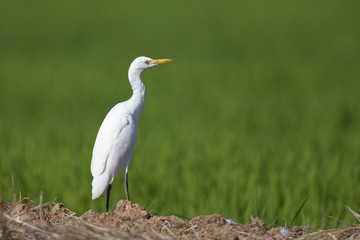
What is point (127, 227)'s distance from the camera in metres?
2.74

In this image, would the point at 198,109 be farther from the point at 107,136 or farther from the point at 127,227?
the point at 127,227

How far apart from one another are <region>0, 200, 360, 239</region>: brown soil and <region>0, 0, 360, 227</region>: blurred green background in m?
0.41

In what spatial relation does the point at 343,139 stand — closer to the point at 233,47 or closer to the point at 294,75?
the point at 294,75

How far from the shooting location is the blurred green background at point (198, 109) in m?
5.79

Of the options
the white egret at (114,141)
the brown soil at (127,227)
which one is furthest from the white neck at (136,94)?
the brown soil at (127,227)

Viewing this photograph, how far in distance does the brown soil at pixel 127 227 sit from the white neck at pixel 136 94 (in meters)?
0.59

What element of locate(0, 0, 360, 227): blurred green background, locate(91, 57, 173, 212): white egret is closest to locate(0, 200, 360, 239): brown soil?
locate(91, 57, 173, 212): white egret

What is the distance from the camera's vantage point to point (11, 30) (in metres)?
21.9

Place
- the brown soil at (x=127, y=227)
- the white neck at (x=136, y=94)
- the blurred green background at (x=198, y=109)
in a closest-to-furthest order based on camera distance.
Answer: the brown soil at (x=127, y=227), the white neck at (x=136, y=94), the blurred green background at (x=198, y=109)

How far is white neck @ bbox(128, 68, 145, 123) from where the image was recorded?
10.2 feet

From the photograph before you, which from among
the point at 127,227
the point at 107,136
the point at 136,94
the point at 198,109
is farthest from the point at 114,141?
the point at 198,109

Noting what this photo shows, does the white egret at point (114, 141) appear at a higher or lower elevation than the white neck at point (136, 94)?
lower

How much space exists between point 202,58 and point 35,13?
11670 millimetres

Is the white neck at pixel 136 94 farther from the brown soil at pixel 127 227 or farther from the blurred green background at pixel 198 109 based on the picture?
the blurred green background at pixel 198 109
